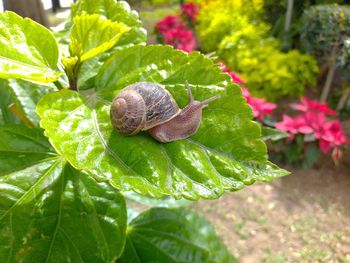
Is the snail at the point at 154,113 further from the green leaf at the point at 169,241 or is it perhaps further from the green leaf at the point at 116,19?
the green leaf at the point at 169,241

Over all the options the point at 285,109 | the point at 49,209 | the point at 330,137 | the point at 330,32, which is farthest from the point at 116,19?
the point at 285,109

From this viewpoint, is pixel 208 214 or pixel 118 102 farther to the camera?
pixel 208 214

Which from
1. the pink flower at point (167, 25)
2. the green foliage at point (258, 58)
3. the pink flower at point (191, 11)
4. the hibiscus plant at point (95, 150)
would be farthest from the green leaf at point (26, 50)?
the pink flower at point (191, 11)

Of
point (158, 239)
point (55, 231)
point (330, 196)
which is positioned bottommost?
point (330, 196)

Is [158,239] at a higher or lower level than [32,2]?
lower

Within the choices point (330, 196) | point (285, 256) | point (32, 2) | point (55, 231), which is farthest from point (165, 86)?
point (330, 196)

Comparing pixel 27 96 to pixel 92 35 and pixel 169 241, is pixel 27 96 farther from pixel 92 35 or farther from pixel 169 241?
pixel 169 241

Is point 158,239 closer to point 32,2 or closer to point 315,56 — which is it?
point 32,2

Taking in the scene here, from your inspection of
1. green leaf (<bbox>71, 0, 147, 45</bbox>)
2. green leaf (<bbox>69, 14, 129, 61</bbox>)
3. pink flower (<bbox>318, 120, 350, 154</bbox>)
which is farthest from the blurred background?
green leaf (<bbox>69, 14, 129, 61</bbox>)
